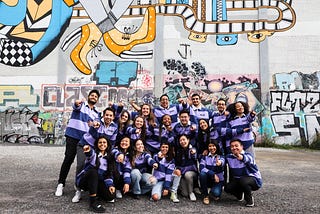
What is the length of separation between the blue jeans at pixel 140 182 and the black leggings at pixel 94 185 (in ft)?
1.32

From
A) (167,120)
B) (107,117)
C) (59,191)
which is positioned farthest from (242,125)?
(59,191)

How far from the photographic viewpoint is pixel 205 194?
4.41 m

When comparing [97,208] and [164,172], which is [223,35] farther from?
[97,208]

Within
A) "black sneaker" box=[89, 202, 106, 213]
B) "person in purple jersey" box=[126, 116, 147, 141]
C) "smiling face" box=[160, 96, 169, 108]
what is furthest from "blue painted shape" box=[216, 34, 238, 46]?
"black sneaker" box=[89, 202, 106, 213]

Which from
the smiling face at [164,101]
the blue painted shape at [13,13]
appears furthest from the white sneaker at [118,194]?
the blue painted shape at [13,13]

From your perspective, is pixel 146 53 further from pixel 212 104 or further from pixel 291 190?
pixel 291 190

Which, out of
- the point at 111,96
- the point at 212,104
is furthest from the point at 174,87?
the point at 111,96

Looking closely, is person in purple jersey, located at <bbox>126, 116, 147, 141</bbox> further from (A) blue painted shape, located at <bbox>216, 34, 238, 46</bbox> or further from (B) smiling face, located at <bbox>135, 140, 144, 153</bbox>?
(A) blue painted shape, located at <bbox>216, 34, 238, 46</bbox>

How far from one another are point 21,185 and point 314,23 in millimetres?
13422

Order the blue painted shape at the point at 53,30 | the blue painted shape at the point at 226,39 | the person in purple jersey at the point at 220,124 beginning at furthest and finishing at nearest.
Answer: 1. the blue painted shape at the point at 53,30
2. the blue painted shape at the point at 226,39
3. the person in purple jersey at the point at 220,124

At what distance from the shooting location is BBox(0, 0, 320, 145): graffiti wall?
12922 millimetres

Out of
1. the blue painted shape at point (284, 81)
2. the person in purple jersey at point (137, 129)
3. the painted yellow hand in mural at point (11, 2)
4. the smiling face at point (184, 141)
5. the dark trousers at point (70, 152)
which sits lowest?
the dark trousers at point (70, 152)

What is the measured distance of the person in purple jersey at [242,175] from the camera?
4.15 m

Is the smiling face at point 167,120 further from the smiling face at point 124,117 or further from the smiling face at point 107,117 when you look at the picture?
the smiling face at point 107,117
